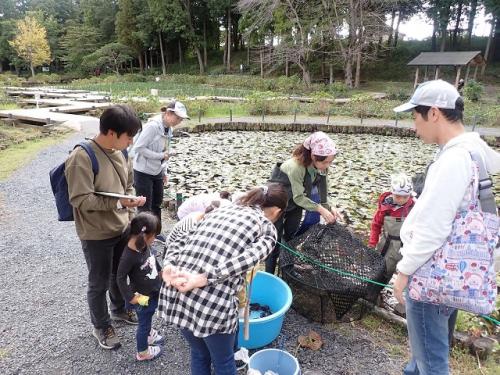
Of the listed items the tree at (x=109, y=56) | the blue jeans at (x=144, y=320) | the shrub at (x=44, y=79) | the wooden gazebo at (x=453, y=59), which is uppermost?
the tree at (x=109, y=56)

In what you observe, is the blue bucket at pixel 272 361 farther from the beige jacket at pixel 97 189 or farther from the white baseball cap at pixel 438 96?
the white baseball cap at pixel 438 96

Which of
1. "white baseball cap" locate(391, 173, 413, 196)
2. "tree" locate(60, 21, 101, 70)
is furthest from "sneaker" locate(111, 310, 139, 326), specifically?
"tree" locate(60, 21, 101, 70)

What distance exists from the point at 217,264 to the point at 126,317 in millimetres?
1609

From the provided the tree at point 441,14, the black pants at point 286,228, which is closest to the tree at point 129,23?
the tree at point 441,14

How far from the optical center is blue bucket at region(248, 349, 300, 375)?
207cm

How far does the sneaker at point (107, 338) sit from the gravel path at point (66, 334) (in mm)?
44

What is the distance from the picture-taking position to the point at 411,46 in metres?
30.4

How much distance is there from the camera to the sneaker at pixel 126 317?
2.62m

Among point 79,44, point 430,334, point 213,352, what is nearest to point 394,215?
point 430,334

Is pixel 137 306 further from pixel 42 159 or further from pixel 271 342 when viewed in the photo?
pixel 42 159

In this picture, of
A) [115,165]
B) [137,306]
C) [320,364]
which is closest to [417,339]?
[320,364]

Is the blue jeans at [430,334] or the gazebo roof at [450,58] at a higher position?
the gazebo roof at [450,58]

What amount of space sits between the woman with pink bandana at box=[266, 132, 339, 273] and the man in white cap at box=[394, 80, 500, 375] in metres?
1.04

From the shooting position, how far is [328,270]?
2686 millimetres
